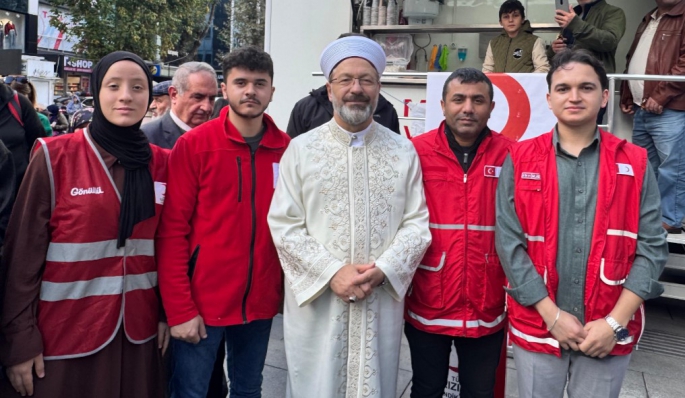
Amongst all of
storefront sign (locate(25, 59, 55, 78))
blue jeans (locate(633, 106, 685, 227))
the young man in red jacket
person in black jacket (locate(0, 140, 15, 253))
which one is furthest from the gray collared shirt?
storefront sign (locate(25, 59, 55, 78))

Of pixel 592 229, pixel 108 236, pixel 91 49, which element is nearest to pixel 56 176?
pixel 108 236

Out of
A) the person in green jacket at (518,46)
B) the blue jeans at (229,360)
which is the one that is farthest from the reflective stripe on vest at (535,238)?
the person in green jacket at (518,46)

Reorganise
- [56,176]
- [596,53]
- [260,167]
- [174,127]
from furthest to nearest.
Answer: [596,53] < [174,127] < [260,167] < [56,176]

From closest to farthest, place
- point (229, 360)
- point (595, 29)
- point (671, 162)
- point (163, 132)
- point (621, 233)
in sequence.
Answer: point (621, 233) < point (229, 360) < point (163, 132) < point (671, 162) < point (595, 29)

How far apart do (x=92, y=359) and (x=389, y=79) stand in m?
4.92

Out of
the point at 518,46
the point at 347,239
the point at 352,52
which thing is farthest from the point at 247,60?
the point at 518,46

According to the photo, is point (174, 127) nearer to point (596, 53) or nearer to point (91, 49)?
point (596, 53)

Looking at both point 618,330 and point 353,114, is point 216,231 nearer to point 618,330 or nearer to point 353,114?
point 353,114

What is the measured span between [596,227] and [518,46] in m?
4.07

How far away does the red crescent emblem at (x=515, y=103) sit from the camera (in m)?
4.35

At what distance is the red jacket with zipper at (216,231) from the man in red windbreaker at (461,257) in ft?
2.46

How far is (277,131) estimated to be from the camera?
8.75ft

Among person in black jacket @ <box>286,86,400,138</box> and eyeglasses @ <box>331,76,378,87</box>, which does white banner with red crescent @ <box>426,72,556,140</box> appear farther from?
eyeglasses @ <box>331,76,378,87</box>

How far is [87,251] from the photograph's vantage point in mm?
2129
